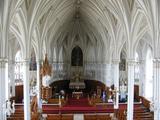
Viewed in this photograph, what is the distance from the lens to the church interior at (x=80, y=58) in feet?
60.7

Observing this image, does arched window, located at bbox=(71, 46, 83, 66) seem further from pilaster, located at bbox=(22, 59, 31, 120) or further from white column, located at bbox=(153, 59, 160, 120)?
white column, located at bbox=(153, 59, 160, 120)

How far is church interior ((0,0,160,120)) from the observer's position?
60.7 feet

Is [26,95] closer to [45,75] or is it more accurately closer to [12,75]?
[45,75]

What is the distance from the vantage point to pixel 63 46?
46312mm

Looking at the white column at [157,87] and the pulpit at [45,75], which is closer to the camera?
the white column at [157,87]

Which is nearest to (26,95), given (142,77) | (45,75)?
(45,75)

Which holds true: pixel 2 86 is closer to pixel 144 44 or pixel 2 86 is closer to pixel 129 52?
pixel 129 52

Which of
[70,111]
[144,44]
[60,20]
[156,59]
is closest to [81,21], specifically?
[60,20]

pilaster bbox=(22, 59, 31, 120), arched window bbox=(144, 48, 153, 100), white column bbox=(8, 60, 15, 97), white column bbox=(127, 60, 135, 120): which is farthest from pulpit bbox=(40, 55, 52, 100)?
arched window bbox=(144, 48, 153, 100)

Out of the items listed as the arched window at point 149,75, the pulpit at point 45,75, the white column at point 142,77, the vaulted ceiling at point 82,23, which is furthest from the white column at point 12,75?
the arched window at point 149,75

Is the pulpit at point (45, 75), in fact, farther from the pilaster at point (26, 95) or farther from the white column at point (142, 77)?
the white column at point (142, 77)

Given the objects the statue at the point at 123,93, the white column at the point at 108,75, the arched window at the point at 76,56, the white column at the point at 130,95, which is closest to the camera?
the white column at the point at 130,95

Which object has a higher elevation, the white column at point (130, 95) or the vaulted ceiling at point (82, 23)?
the vaulted ceiling at point (82, 23)

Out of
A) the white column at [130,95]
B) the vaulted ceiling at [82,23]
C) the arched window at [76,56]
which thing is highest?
the vaulted ceiling at [82,23]
